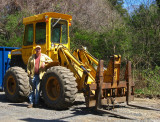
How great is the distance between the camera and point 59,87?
24.0 ft

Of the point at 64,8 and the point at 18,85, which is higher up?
the point at 64,8

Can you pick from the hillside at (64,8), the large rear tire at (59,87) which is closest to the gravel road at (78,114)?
the large rear tire at (59,87)

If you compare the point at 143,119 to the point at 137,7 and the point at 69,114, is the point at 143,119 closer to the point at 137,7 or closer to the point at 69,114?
the point at 69,114

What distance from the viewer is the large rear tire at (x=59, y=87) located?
7109 millimetres

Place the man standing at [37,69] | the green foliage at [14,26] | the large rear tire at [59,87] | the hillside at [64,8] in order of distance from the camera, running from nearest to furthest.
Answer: the large rear tire at [59,87], the man standing at [37,69], the green foliage at [14,26], the hillside at [64,8]

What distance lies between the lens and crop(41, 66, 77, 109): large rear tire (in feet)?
23.3

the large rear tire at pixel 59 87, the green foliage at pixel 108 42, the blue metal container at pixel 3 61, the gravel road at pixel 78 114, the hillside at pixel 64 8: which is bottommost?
the gravel road at pixel 78 114

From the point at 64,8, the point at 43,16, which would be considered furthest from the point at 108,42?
the point at 64,8

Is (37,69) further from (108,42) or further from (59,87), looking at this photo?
(108,42)

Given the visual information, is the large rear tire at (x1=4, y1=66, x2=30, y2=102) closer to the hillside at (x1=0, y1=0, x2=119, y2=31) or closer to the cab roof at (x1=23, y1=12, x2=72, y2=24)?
the cab roof at (x1=23, y1=12, x2=72, y2=24)

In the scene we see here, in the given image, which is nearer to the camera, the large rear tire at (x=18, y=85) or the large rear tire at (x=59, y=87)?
the large rear tire at (x=59, y=87)

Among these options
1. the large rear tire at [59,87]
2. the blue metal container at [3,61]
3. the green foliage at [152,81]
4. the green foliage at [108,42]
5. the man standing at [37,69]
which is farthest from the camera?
the green foliage at [108,42]

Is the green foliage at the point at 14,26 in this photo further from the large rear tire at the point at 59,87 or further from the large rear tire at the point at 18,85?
the large rear tire at the point at 59,87

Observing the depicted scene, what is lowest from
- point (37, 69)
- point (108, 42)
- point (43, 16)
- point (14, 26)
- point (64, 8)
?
point (37, 69)
